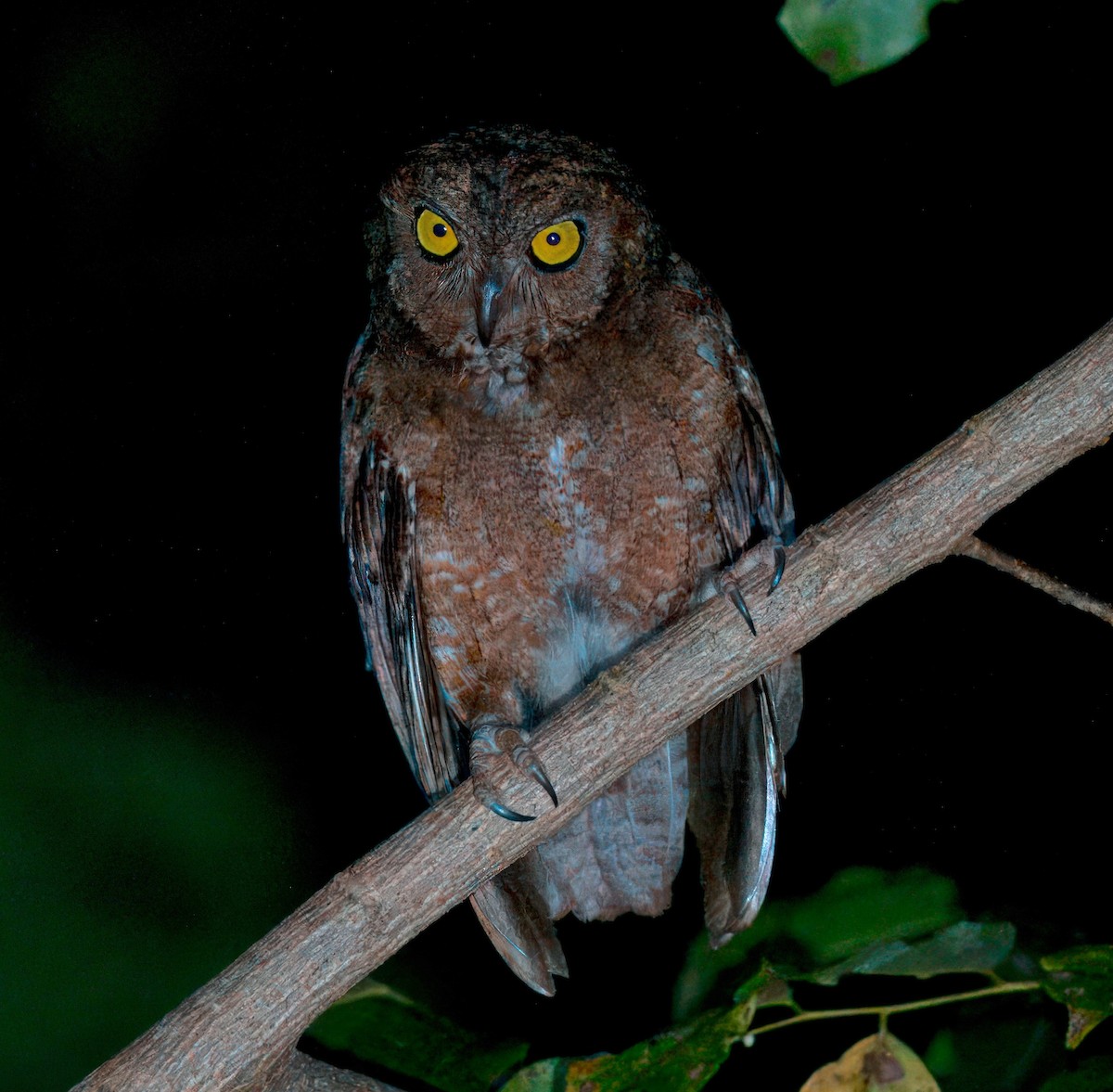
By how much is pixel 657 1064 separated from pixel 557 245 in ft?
4.47

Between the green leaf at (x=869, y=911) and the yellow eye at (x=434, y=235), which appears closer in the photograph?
the yellow eye at (x=434, y=235)

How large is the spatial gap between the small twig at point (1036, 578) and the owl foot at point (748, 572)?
26cm

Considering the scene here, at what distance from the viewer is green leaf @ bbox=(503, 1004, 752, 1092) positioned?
5.88 ft

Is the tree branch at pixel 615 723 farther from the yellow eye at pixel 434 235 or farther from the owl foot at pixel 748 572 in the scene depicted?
the yellow eye at pixel 434 235

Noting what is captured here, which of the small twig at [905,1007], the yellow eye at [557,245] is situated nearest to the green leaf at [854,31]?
the yellow eye at [557,245]

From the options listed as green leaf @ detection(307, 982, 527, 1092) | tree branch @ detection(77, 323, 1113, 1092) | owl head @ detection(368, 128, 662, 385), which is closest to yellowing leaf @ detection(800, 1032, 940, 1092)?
green leaf @ detection(307, 982, 527, 1092)

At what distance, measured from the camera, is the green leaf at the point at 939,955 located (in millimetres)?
1866

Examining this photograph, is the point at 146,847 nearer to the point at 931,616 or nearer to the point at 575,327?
the point at 575,327

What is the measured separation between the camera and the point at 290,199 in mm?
2154

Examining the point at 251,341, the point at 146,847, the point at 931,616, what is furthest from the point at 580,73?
the point at 146,847

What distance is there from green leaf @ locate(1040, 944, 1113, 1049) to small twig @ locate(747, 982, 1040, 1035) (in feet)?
0.27

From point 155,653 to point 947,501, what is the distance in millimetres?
1547

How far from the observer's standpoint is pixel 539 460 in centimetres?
180

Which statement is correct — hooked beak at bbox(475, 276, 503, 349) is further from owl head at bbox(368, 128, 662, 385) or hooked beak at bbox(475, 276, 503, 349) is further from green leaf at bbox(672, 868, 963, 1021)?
green leaf at bbox(672, 868, 963, 1021)
